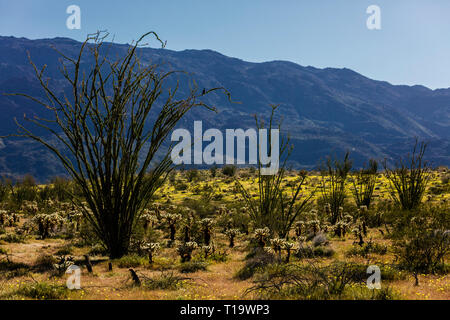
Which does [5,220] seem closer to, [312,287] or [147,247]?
[147,247]

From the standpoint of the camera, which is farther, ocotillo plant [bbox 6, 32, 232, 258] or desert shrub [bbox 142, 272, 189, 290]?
ocotillo plant [bbox 6, 32, 232, 258]

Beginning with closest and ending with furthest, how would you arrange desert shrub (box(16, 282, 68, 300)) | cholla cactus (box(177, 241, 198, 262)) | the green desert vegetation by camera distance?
desert shrub (box(16, 282, 68, 300))
the green desert vegetation
cholla cactus (box(177, 241, 198, 262))

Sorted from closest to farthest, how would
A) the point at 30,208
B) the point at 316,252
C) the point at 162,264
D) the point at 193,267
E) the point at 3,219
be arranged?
1. the point at 193,267
2. the point at 162,264
3. the point at 316,252
4. the point at 3,219
5. the point at 30,208

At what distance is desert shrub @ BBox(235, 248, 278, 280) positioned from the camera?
257 inches

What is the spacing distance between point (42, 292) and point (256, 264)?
4.03m

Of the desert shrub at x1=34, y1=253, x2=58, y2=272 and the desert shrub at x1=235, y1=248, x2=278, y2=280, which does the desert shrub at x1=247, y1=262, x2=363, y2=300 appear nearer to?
the desert shrub at x1=235, y1=248, x2=278, y2=280

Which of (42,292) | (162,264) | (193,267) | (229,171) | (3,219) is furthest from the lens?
(229,171)

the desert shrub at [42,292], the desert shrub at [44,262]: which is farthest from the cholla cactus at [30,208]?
the desert shrub at [42,292]

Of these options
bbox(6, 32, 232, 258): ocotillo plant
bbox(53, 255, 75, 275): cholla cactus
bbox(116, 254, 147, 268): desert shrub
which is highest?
bbox(6, 32, 232, 258): ocotillo plant

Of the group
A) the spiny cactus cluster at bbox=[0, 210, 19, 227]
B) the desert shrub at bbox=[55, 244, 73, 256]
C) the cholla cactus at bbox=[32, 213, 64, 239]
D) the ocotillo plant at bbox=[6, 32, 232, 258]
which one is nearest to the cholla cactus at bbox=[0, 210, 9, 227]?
the spiny cactus cluster at bbox=[0, 210, 19, 227]

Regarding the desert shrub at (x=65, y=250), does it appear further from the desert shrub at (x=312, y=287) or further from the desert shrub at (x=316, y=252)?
the desert shrub at (x=316, y=252)

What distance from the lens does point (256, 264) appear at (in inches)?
277

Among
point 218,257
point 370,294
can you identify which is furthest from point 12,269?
point 370,294

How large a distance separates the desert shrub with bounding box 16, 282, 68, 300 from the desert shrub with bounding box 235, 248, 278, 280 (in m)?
3.16
